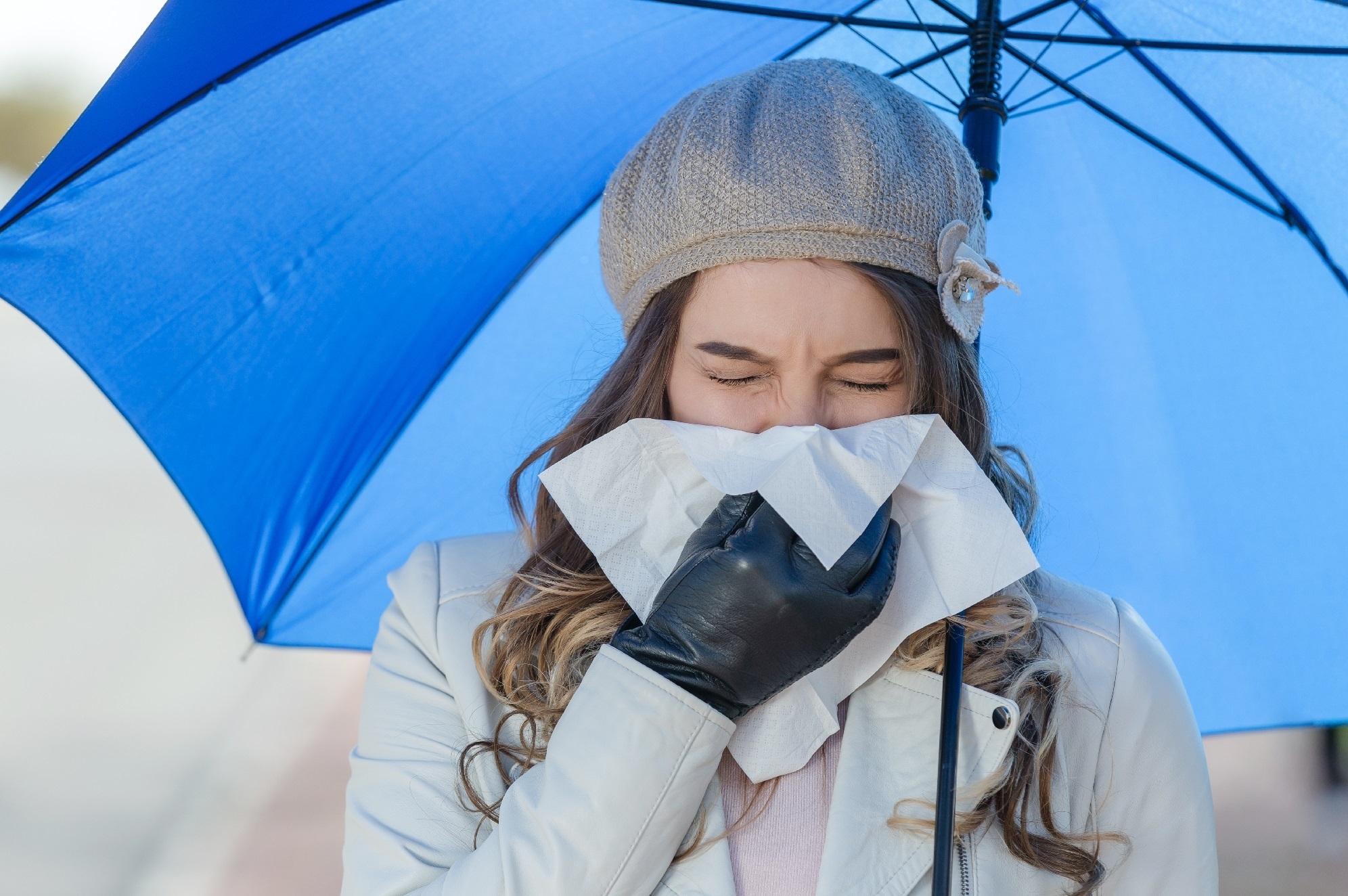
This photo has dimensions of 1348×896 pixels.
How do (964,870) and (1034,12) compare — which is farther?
(1034,12)

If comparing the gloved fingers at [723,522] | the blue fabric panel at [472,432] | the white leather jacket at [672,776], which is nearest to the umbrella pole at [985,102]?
the white leather jacket at [672,776]

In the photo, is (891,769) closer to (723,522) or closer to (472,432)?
(723,522)

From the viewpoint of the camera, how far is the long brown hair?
6.12 feet

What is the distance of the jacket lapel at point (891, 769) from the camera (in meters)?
1.79

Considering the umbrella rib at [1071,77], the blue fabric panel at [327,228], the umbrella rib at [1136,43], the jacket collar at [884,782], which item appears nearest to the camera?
the jacket collar at [884,782]

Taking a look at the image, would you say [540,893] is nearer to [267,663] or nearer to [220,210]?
[220,210]

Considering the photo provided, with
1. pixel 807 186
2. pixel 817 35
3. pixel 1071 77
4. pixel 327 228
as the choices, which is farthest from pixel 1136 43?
pixel 327 228

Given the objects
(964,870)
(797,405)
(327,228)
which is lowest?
(964,870)

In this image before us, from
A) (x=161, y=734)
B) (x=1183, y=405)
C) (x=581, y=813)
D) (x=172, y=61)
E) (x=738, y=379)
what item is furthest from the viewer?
(x=161, y=734)

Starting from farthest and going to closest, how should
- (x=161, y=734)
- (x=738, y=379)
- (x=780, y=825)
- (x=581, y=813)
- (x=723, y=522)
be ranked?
1. (x=161, y=734)
2. (x=738, y=379)
3. (x=780, y=825)
4. (x=723, y=522)
5. (x=581, y=813)

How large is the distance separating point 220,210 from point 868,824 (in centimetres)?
155

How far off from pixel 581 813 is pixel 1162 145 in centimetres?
178

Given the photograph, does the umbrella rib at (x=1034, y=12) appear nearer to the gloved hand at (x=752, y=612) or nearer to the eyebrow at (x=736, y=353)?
the eyebrow at (x=736, y=353)

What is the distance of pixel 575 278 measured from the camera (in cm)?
269
